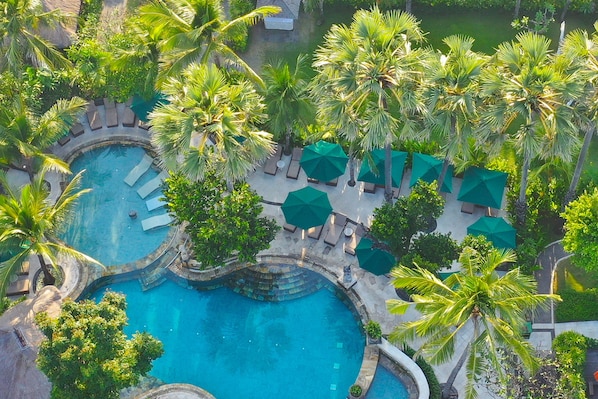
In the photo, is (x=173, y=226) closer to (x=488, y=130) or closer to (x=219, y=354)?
(x=219, y=354)

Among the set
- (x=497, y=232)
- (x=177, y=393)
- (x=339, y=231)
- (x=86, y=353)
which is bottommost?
(x=177, y=393)

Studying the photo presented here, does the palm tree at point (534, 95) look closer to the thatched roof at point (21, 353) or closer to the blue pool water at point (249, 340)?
the blue pool water at point (249, 340)

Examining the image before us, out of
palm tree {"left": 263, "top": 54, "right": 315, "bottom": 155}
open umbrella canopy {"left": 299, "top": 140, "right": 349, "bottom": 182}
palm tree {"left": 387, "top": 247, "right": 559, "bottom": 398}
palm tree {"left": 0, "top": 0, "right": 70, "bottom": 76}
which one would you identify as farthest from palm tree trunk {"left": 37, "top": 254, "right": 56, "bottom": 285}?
palm tree {"left": 387, "top": 247, "right": 559, "bottom": 398}

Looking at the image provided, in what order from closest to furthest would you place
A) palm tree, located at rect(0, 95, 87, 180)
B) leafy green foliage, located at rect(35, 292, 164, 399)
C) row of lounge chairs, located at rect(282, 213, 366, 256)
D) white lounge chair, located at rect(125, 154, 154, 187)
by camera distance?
leafy green foliage, located at rect(35, 292, 164, 399), palm tree, located at rect(0, 95, 87, 180), row of lounge chairs, located at rect(282, 213, 366, 256), white lounge chair, located at rect(125, 154, 154, 187)

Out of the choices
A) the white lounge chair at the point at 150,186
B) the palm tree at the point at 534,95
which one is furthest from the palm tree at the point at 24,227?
the palm tree at the point at 534,95

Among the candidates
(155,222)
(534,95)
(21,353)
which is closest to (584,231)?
(534,95)

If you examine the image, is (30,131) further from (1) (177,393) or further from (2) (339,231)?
(2) (339,231)

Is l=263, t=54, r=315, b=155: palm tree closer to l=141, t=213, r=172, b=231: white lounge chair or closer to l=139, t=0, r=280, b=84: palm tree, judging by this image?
l=139, t=0, r=280, b=84: palm tree
